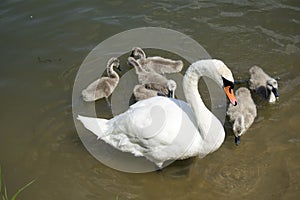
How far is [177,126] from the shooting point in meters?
4.61

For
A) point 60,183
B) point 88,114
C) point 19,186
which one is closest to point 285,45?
point 88,114

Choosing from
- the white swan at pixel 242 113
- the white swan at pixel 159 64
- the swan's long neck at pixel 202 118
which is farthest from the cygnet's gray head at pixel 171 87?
the swan's long neck at pixel 202 118

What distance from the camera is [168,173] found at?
511 cm

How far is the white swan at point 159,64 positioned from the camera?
648cm

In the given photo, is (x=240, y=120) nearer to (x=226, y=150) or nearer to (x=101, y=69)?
(x=226, y=150)

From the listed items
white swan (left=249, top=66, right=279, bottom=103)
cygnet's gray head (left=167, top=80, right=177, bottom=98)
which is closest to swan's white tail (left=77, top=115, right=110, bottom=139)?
cygnet's gray head (left=167, top=80, right=177, bottom=98)

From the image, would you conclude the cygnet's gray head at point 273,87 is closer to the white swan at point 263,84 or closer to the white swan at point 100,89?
the white swan at point 263,84

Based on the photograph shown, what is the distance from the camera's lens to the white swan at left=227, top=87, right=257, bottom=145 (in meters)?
5.16

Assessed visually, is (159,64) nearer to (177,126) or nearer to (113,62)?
(113,62)

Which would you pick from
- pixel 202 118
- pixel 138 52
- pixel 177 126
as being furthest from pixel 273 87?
pixel 138 52

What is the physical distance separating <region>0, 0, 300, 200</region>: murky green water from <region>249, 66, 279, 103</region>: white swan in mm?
164

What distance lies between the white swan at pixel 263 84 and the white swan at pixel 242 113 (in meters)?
0.24

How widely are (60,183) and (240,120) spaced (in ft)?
7.98

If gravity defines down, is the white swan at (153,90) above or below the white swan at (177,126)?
below
